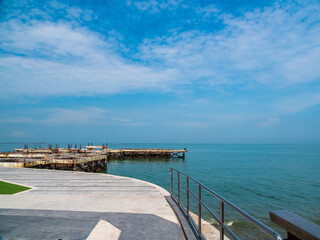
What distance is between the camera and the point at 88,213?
588cm

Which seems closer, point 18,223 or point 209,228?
point 18,223

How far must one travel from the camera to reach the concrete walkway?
4.61 meters

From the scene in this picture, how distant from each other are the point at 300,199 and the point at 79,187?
57.9 feet

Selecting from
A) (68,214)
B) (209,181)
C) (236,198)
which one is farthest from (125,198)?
(209,181)

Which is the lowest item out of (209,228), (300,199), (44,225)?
(300,199)

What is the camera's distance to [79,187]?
30.1 ft

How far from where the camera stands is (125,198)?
745 cm

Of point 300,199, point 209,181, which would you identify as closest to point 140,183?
point 300,199

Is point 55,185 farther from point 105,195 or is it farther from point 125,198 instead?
point 125,198

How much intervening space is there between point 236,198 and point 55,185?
14.0m

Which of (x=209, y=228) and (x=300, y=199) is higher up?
(x=209, y=228)

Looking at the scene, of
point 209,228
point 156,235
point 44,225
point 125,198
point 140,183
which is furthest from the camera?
point 140,183

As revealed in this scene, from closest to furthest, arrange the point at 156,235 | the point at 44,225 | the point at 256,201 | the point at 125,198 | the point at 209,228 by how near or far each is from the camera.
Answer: the point at 156,235 < the point at 44,225 < the point at 209,228 < the point at 125,198 < the point at 256,201

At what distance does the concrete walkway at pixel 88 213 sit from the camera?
4613 mm
